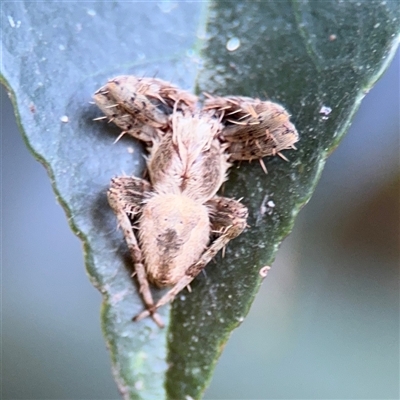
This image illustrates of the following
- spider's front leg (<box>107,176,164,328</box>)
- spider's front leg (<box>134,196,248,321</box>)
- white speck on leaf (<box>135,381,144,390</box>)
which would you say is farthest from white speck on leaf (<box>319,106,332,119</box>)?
white speck on leaf (<box>135,381,144,390</box>)

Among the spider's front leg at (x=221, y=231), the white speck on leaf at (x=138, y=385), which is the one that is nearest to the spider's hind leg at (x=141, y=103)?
the spider's front leg at (x=221, y=231)

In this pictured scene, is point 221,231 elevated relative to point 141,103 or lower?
lower

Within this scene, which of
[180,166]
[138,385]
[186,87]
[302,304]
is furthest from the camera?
[302,304]

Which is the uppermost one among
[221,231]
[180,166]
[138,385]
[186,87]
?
[186,87]

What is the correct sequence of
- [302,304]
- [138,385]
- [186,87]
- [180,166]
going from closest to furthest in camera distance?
[138,385]
[186,87]
[180,166]
[302,304]

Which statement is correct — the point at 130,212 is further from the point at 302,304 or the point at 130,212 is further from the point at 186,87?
the point at 302,304

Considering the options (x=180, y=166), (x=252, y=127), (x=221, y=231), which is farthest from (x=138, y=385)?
(x=252, y=127)

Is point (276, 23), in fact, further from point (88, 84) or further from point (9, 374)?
point (9, 374)

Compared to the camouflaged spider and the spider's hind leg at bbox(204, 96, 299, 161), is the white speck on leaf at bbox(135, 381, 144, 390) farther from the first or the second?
the spider's hind leg at bbox(204, 96, 299, 161)
